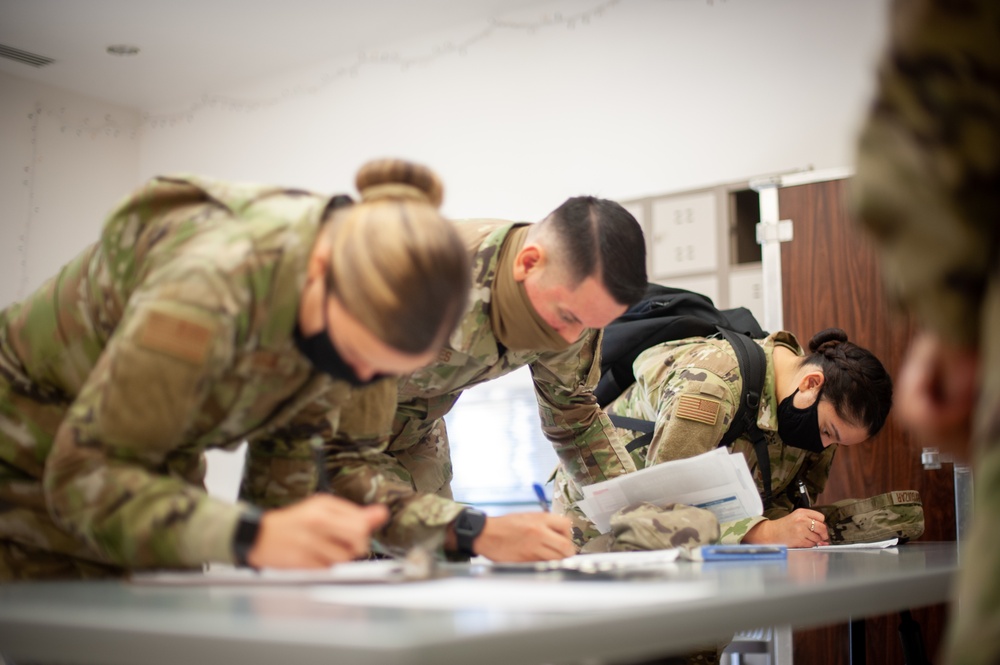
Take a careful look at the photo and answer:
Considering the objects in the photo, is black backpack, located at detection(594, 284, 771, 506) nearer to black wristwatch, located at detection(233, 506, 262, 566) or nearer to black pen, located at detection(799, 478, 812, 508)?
black pen, located at detection(799, 478, 812, 508)

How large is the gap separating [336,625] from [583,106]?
172 inches

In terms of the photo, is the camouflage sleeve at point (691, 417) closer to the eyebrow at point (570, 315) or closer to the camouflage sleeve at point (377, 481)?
the eyebrow at point (570, 315)

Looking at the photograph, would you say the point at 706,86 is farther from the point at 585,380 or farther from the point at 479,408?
the point at 585,380

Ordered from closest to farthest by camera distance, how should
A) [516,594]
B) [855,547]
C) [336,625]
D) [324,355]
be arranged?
1. [336,625]
2. [516,594]
3. [324,355]
4. [855,547]

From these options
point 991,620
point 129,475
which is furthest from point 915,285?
point 129,475

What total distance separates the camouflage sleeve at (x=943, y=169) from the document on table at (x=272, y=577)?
707 millimetres

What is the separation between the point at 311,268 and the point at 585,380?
55.8 inches

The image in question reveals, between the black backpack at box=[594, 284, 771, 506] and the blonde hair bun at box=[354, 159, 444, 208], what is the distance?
148 cm

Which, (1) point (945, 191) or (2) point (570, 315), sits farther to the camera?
(2) point (570, 315)

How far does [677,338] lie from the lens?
3.03m

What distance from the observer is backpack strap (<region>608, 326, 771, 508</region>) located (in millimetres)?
2734

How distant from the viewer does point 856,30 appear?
Answer: 163 inches

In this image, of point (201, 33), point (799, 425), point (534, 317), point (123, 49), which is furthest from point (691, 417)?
point (123, 49)

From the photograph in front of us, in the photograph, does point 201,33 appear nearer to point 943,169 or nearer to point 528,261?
point 528,261
